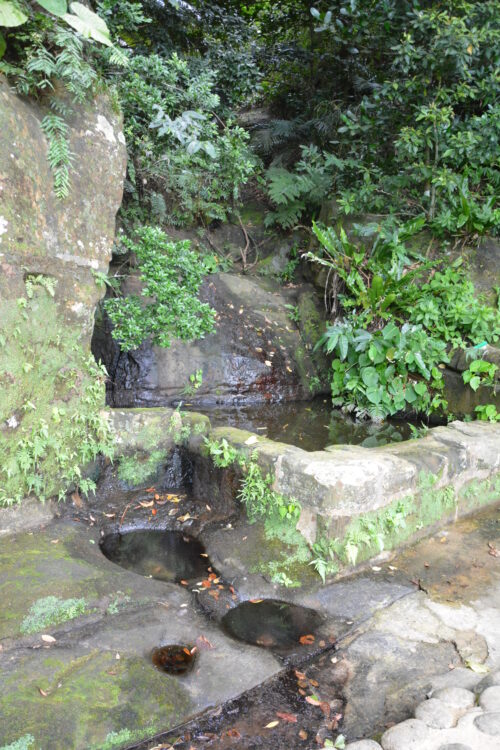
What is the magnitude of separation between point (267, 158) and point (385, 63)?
2.91m

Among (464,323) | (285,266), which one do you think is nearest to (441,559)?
(464,323)

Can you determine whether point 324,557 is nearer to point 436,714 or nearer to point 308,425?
point 436,714

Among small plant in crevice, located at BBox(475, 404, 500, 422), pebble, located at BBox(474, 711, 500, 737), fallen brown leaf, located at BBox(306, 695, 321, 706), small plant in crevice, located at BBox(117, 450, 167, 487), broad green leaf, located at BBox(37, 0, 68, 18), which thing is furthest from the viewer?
small plant in crevice, located at BBox(475, 404, 500, 422)

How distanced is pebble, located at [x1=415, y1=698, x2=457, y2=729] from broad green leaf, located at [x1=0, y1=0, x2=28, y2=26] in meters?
3.91

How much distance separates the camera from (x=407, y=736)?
81.3 inches

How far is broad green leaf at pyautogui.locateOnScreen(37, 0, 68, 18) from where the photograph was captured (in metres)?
3.05

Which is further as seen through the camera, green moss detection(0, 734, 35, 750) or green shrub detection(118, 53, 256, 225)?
green shrub detection(118, 53, 256, 225)

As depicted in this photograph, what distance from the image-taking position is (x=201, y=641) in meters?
2.81

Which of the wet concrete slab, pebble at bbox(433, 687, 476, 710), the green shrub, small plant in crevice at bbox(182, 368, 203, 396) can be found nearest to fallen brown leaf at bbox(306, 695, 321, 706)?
the wet concrete slab

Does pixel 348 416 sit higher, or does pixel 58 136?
pixel 58 136

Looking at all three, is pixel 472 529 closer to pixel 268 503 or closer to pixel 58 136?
pixel 268 503

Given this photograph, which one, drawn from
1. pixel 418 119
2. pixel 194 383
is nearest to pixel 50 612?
pixel 194 383

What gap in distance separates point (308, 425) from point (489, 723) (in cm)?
460

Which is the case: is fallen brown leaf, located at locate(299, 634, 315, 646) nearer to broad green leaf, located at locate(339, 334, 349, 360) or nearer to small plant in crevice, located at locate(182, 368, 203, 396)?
broad green leaf, located at locate(339, 334, 349, 360)
